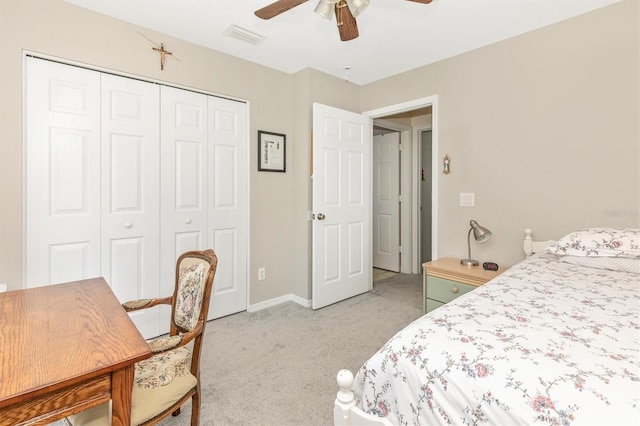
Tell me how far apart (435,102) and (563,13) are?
1.10m

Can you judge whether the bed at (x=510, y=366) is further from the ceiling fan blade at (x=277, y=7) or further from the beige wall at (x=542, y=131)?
the ceiling fan blade at (x=277, y=7)

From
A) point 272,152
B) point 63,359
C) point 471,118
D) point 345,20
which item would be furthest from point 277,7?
point 471,118

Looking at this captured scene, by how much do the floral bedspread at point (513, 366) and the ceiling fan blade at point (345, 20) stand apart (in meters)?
1.57

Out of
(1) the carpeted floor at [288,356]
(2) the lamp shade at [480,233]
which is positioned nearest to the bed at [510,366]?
(1) the carpeted floor at [288,356]

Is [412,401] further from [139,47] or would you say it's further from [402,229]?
[402,229]

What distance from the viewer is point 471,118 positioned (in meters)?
2.96

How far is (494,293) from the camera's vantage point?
4.70 ft

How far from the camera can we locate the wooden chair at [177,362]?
1.17m

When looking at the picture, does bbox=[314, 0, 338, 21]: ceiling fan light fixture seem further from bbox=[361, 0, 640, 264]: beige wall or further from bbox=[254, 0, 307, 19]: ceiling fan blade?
bbox=[361, 0, 640, 264]: beige wall

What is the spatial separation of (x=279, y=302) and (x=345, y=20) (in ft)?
8.81

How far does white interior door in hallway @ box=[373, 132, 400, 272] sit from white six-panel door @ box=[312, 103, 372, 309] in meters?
1.17

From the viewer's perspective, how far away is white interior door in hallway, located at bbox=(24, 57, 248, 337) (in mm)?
2184

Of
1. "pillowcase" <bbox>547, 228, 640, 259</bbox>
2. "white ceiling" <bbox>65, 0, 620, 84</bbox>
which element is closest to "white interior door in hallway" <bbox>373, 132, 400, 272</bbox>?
"white ceiling" <bbox>65, 0, 620, 84</bbox>

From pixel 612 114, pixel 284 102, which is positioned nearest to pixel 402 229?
pixel 284 102
